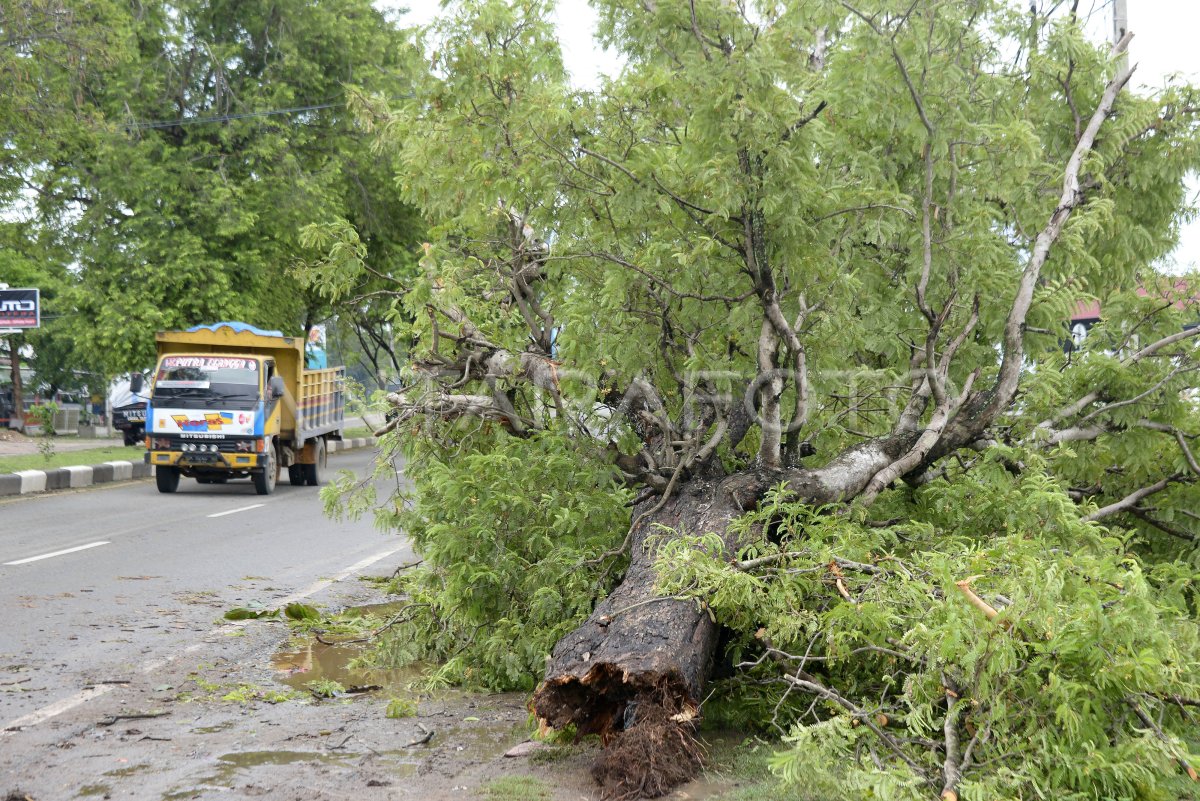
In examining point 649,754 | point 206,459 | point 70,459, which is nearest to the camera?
point 649,754

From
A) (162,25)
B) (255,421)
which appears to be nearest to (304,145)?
(162,25)

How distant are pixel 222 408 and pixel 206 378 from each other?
0.61 meters

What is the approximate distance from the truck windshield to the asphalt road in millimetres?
1589

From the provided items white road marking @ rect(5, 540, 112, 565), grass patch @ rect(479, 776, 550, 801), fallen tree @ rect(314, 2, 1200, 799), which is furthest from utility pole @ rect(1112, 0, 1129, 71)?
white road marking @ rect(5, 540, 112, 565)

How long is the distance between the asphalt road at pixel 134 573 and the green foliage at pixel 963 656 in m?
3.33

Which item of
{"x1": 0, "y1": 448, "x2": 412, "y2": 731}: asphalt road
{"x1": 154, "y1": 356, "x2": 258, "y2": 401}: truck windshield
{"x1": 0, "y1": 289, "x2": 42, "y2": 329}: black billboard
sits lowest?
{"x1": 0, "y1": 448, "x2": 412, "y2": 731}: asphalt road

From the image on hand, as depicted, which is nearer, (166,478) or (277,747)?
(277,747)

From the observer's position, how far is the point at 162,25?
2383 centimetres

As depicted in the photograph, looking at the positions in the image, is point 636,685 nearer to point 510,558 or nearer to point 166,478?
point 510,558

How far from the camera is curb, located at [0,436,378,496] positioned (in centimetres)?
1730

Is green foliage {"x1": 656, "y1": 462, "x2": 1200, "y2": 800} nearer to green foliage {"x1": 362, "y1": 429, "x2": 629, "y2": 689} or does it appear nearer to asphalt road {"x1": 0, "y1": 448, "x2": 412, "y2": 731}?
green foliage {"x1": 362, "y1": 429, "x2": 629, "y2": 689}

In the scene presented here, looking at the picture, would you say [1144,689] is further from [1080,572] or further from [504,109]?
[504,109]

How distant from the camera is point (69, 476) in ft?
61.9

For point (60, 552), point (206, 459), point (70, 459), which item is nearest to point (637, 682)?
point (60, 552)
